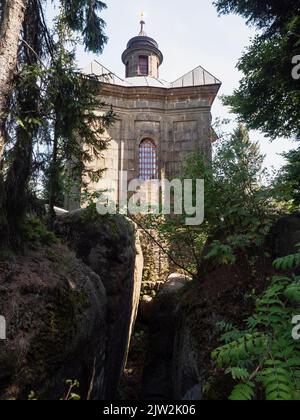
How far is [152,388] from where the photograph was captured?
26.3 ft

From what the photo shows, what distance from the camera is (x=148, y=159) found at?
18.8 m

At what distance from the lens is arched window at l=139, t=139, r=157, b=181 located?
1847 centimetres

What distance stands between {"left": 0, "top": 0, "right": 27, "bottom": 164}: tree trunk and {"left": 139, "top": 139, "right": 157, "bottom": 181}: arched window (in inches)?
510

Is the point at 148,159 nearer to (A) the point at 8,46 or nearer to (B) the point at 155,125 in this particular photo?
(B) the point at 155,125

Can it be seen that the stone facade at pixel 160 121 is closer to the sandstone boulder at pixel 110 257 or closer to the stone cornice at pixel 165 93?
the stone cornice at pixel 165 93

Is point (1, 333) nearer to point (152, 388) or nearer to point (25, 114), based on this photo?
point (25, 114)

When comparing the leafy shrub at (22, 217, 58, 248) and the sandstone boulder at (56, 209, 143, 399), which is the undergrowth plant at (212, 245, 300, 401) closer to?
the leafy shrub at (22, 217, 58, 248)

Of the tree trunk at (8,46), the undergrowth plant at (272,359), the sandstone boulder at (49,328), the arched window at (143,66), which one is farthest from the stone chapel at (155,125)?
the undergrowth plant at (272,359)

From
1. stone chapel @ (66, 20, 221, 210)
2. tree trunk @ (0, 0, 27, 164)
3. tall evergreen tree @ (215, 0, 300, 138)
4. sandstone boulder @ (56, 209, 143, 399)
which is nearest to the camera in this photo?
tree trunk @ (0, 0, 27, 164)

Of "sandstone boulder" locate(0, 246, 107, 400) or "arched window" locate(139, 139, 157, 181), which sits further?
"arched window" locate(139, 139, 157, 181)

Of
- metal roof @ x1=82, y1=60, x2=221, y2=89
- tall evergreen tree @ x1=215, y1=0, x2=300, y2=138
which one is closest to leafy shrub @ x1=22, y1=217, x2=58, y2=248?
tall evergreen tree @ x1=215, y1=0, x2=300, y2=138

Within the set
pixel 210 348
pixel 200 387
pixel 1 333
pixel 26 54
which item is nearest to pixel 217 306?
pixel 210 348

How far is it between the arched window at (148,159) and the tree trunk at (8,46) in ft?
42.5

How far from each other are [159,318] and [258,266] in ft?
15.6
